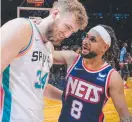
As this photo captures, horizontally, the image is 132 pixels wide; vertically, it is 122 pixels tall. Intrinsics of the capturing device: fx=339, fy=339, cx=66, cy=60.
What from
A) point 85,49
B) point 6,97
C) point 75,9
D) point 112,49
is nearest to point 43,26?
point 75,9

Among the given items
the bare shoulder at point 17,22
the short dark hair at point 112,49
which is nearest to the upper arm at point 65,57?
the short dark hair at point 112,49

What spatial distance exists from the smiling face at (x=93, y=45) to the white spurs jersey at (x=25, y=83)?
3.39ft

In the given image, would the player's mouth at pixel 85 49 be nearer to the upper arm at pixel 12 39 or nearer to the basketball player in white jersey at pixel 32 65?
the basketball player in white jersey at pixel 32 65

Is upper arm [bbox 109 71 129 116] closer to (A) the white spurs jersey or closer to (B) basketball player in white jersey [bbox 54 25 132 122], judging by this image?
(B) basketball player in white jersey [bbox 54 25 132 122]

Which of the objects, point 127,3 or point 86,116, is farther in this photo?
point 127,3

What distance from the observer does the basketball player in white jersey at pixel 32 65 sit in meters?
1.87

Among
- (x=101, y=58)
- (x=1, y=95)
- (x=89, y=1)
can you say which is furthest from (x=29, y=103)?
(x=89, y=1)

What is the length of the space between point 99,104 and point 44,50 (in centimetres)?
117

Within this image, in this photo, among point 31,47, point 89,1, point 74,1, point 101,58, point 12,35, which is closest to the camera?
point 12,35

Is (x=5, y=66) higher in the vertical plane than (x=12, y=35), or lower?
lower

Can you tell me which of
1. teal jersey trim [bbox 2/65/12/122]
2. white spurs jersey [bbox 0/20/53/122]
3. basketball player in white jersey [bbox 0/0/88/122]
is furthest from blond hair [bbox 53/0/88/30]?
teal jersey trim [bbox 2/65/12/122]

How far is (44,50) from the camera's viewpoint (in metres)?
2.04

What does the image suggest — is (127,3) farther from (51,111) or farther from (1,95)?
(1,95)

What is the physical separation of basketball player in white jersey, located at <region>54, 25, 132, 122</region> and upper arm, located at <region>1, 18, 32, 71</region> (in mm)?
1288
